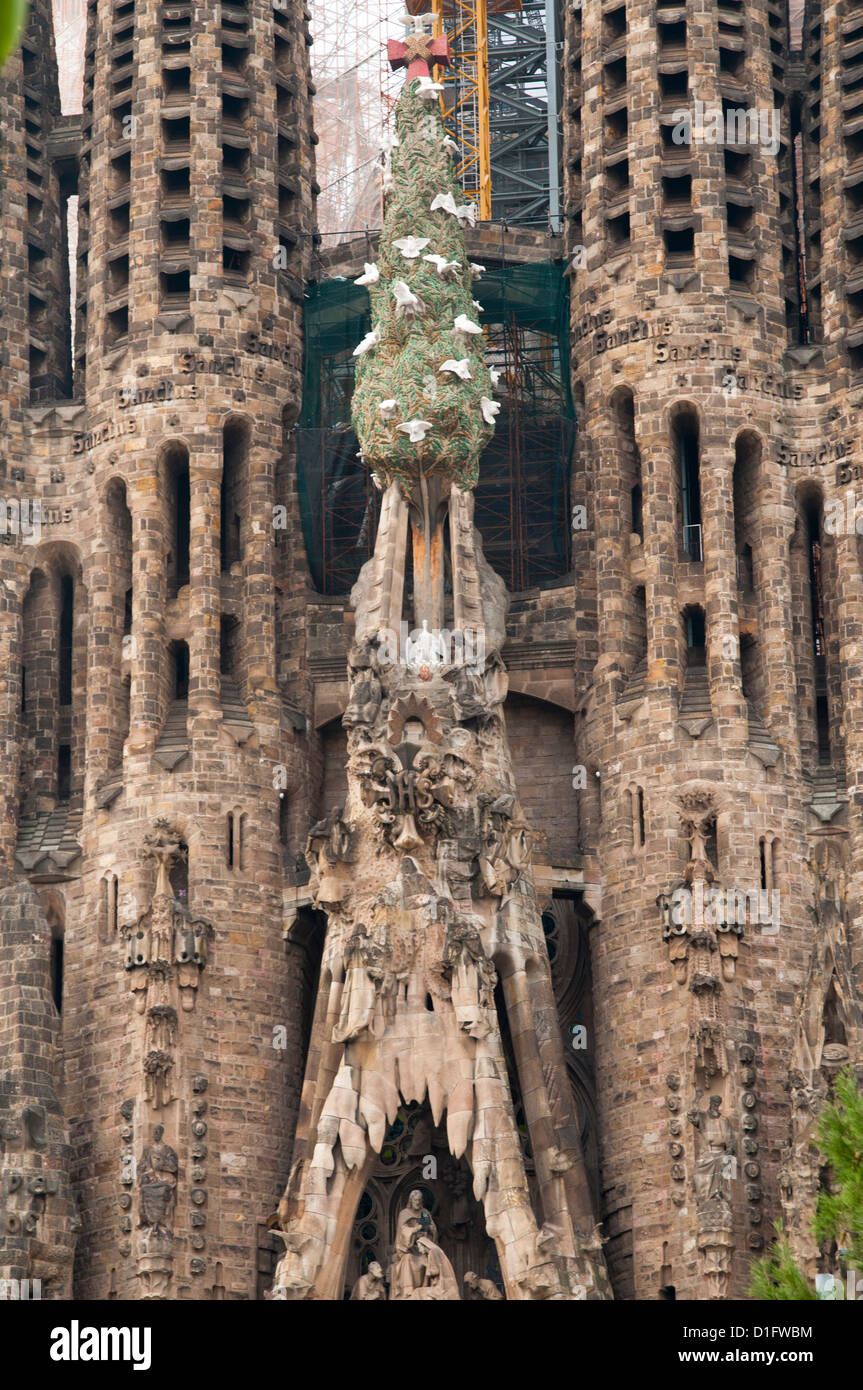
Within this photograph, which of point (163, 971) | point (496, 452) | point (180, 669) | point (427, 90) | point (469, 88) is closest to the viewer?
point (163, 971)

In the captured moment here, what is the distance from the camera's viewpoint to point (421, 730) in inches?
2004

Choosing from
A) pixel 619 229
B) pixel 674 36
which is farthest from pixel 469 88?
pixel 619 229

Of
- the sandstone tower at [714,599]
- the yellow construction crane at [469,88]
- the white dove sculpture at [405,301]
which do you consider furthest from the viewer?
the yellow construction crane at [469,88]

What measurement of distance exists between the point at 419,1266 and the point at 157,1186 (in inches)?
154

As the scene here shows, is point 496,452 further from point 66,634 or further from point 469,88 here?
point 469,88

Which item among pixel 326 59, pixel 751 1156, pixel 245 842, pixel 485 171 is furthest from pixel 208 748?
pixel 326 59

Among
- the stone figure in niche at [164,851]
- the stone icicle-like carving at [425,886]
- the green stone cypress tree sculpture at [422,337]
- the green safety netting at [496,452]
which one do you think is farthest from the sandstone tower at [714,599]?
the stone figure in niche at [164,851]

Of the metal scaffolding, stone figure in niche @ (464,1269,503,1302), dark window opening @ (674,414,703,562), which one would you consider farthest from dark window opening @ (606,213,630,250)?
stone figure in niche @ (464,1269,503,1302)

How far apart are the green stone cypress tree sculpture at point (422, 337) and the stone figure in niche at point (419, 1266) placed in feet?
33.0

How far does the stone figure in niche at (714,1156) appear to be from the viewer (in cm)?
4959

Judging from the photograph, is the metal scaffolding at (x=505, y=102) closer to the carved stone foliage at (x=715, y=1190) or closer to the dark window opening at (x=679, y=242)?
the dark window opening at (x=679, y=242)

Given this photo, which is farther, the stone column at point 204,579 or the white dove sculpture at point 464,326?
the stone column at point 204,579

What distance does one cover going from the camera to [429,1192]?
168ft

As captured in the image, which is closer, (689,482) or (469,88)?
(689,482)
